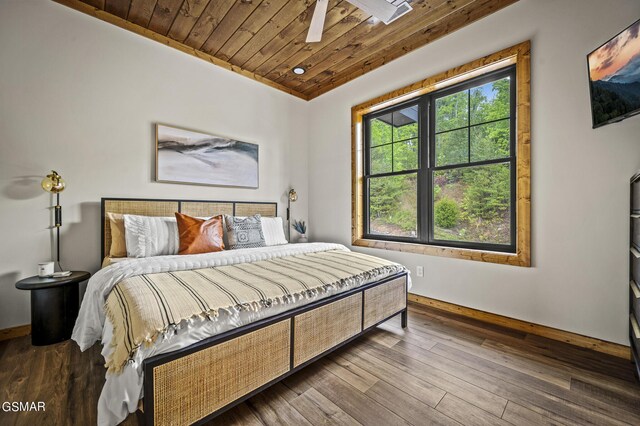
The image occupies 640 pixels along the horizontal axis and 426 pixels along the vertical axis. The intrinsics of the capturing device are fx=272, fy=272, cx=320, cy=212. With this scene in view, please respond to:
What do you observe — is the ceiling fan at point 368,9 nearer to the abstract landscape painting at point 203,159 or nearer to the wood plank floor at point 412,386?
the abstract landscape painting at point 203,159

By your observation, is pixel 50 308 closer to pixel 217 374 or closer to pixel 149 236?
pixel 149 236

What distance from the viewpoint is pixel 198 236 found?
2.62m

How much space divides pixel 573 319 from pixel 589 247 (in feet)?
1.91

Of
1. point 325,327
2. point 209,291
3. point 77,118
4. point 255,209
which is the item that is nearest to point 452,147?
point 325,327

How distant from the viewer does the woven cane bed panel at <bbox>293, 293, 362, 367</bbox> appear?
1.64 meters

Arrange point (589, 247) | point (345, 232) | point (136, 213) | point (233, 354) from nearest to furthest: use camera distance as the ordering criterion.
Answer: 1. point (233, 354)
2. point (589, 247)
3. point (136, 213)
4. point (345, 232)

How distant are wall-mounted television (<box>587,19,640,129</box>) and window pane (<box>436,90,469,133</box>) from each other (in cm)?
110

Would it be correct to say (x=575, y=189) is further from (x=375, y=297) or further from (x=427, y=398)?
(x=427, y=398)

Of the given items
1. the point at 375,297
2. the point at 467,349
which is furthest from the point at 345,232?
the point at 467,349

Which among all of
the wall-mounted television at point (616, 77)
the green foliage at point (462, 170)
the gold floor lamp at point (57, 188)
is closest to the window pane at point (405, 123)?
the green foliage at point (462, 170)

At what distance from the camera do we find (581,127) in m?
2.11

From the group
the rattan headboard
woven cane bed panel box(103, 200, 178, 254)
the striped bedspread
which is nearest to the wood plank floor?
the striped bedspread

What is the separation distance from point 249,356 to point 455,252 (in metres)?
2.28

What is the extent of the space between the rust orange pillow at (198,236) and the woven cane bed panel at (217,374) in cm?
142
